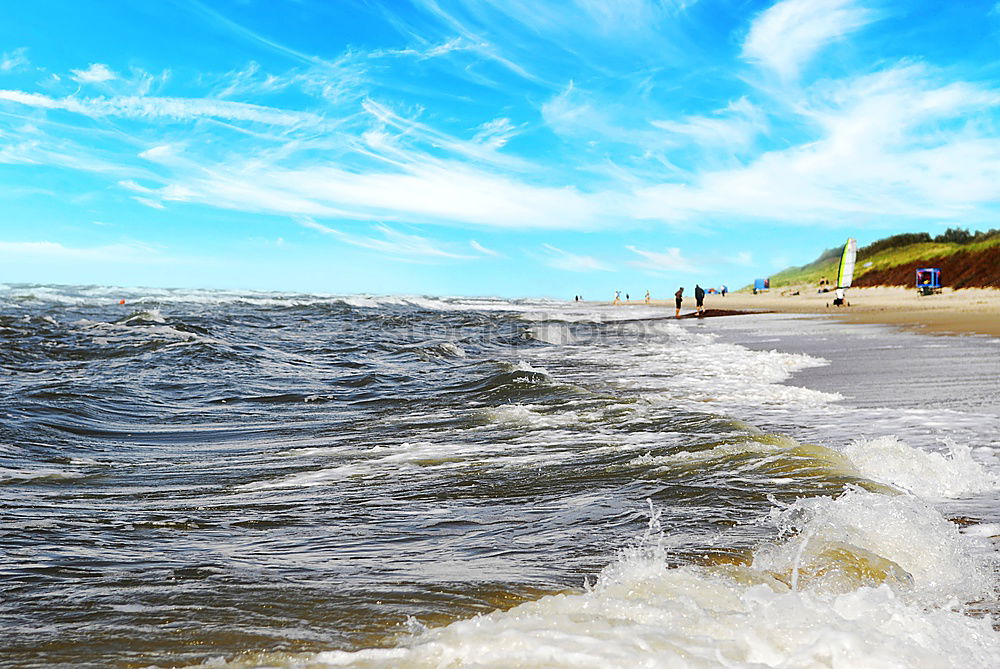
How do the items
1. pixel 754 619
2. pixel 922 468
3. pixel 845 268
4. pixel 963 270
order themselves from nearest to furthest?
pixel 754 619 < pixel 922 468 < pixel 845 268 < pixel 963 270

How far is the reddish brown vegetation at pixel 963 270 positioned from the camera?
4188 cm

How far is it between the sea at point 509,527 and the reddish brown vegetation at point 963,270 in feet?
126

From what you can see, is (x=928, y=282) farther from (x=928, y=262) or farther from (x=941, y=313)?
(x=941, y=313)

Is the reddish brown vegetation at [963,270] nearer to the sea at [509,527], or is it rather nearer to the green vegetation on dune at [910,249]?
the green vegetation on dune at [910,249]

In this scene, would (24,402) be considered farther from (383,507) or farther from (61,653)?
(61,653)

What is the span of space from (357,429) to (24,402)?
4.53m

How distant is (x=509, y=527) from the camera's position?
4.00m

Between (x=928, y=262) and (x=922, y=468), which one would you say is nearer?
(x=922, y=468)

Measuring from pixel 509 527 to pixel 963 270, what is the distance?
50706mm

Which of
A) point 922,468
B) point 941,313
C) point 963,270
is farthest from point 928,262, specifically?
point 922,468

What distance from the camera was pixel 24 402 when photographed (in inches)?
350

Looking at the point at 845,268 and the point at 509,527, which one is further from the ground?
the point at 845,268

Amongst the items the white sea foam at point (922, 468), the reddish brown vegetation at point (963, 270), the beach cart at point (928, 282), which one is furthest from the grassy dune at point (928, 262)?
the white sea foam at point (922, 468)

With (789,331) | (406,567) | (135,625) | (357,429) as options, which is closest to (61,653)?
(135,625)
